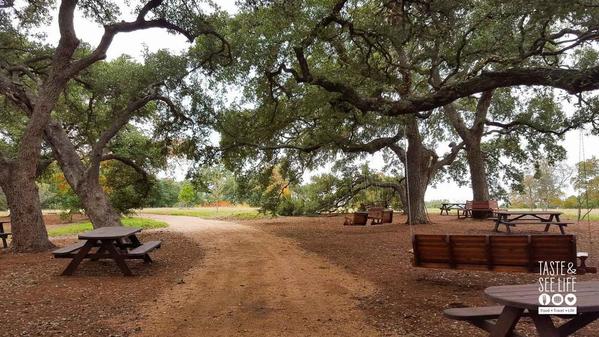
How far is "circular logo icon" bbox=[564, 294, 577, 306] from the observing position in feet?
9.46

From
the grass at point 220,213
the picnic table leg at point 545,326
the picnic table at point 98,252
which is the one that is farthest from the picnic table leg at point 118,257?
the grass at point 220,213

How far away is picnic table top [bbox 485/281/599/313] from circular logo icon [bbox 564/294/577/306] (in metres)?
0.02

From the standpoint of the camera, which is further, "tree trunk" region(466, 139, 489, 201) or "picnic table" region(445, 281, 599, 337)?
"tree trunk" region(466, 139, 489, 201)

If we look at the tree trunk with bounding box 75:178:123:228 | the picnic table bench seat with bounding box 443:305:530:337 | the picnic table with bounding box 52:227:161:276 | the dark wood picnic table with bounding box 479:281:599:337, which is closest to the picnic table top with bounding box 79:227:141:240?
the picnic table with bounding box 52:227:161:276

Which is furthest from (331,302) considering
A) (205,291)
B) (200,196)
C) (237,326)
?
(200,196)

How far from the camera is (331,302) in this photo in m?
5.69

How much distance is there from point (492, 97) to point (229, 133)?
12.7 m

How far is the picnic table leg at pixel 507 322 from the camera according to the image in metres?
3.18

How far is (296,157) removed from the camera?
20.9 m

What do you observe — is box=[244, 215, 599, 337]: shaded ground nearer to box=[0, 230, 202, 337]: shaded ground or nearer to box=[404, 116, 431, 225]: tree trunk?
box=[0, 230, 202, 337]: shaded ground

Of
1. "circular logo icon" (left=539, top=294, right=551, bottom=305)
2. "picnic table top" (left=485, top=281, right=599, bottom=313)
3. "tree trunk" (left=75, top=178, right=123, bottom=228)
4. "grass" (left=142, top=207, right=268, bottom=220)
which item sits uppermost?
"tree trunk" (left=75, top=178, right=123, bottom=228)

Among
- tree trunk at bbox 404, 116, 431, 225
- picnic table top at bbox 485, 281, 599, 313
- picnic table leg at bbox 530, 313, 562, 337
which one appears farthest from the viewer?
tree trunk at bbox 404, 116, 431, 225

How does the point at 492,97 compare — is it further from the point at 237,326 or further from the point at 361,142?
the point at 237,326

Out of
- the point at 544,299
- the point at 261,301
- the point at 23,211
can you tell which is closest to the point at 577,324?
the point at 544,299
